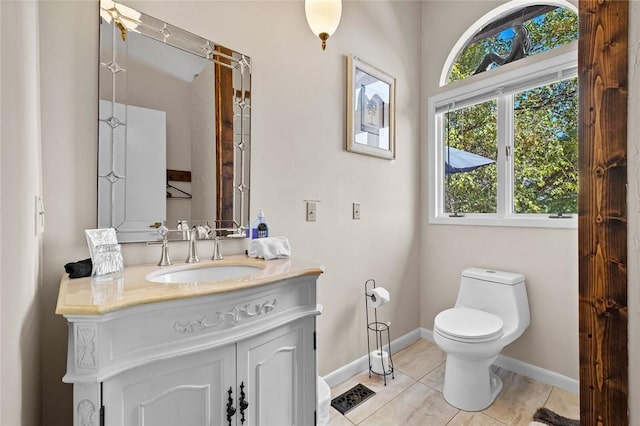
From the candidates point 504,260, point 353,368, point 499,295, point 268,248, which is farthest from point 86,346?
point 504,260

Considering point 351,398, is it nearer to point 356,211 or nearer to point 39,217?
point 356,211

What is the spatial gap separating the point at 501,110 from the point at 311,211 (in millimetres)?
1608

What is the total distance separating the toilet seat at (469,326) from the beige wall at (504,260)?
1.34ft

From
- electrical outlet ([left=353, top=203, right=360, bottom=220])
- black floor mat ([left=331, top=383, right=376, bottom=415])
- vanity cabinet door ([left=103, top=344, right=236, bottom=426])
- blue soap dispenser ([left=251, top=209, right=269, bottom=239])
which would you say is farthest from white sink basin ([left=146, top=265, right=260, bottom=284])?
black floor mat ([left=331, top=383, right=376, bottom=415])

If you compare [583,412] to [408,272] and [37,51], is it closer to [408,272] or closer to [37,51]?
[408,272]

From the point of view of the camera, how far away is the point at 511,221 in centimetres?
209

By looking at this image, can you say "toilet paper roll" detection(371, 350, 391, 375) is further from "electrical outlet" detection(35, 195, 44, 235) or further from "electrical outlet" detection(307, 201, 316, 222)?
"electrical outlet" detection(35, 195, 44, 235)

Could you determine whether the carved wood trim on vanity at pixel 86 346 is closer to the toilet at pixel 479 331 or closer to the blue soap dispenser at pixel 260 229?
the blue soap dispenser at pixel 260 229

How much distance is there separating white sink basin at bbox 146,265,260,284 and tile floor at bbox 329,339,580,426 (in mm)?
988

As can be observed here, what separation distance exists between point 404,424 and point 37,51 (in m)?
2.19

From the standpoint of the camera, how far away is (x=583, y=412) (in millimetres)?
882

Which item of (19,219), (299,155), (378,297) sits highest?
(299,155)

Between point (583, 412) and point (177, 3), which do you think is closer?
point (583, 412)

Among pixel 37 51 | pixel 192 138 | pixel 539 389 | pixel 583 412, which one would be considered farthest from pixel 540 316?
pixel 37 51
